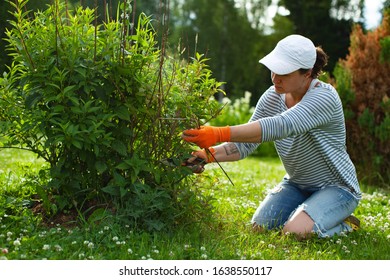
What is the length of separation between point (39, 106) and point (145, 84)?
0.53 metres

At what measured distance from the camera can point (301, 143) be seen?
3.41m

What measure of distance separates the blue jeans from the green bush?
2.20 ft

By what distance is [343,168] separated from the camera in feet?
11.1

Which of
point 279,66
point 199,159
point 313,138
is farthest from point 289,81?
point 199,159

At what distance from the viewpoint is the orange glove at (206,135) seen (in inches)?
109

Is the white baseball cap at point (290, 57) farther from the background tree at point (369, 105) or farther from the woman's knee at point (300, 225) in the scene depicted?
the background tree at point (369, 105)

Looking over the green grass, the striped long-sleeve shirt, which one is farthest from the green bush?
the striped long-sleeve shirt

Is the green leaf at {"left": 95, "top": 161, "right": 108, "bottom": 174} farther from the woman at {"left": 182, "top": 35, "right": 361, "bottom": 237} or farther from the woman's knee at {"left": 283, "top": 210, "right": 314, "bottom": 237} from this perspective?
the woman's knee at {"left": 283, "top": 210, "right": 314, "bottom": 237}

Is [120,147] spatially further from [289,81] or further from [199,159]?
[289,81]

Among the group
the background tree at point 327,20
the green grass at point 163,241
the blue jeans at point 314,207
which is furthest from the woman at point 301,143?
the background tree at point 327,20

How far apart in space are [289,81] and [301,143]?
45cm

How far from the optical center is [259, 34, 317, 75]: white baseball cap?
3035 mm
